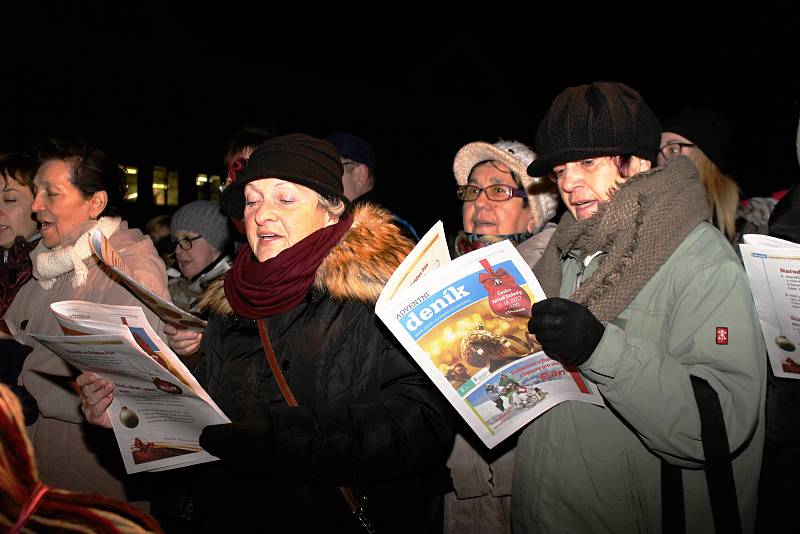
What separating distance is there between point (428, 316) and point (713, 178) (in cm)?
260

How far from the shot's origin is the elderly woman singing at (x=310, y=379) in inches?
75.2

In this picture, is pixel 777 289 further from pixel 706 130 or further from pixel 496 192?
pixel 706 130

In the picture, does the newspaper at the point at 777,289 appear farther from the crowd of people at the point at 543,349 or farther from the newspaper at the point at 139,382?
the newspaper at the point at 139,382

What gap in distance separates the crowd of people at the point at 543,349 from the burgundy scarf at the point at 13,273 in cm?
127

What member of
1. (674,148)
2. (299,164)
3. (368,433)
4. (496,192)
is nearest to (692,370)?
(368,433)

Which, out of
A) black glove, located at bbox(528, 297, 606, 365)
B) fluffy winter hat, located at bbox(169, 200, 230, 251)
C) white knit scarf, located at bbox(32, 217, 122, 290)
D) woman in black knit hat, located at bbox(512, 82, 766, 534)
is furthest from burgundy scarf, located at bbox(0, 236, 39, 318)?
black glove, located at bbox(528, 297, 606, 365)

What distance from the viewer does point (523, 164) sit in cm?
341

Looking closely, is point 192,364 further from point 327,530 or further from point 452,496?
point 452,496

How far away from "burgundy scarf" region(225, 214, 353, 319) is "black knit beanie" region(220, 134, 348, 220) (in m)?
0.18

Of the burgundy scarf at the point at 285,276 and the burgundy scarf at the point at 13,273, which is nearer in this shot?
the burgundy scarf at the point at 285,276

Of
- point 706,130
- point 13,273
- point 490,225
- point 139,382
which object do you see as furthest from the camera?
point 13,273

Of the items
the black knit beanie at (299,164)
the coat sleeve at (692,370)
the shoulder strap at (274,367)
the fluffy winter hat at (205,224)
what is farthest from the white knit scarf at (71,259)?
the coat sleeve at (692,370)

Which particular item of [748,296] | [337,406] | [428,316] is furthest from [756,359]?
[337,406]

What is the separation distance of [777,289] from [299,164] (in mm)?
1683
